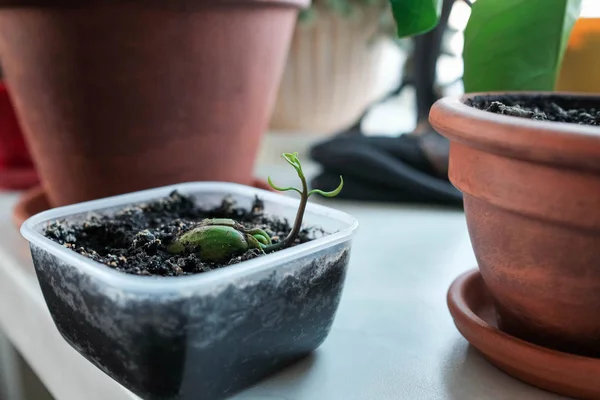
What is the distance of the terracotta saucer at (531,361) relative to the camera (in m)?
0.32

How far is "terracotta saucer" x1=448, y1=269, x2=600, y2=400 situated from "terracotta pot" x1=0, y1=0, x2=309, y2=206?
28 centimetres

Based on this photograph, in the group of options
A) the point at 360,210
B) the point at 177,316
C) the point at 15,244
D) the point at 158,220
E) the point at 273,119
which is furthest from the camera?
the point at 273,119

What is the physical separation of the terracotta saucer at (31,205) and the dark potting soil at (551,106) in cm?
29

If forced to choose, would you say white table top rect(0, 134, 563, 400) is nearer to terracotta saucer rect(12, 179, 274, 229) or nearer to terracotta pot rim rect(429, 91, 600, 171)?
terracotta saucer rect(12, 179, 274, 229)

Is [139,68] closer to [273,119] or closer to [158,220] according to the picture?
[158,220]

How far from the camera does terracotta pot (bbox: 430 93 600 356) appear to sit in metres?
0.29

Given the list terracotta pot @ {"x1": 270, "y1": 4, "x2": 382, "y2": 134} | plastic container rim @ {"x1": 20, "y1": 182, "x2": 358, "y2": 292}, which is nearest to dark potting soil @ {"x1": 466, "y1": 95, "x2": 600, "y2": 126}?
plastic container rim @ {"x1": 20, "y1": 182, "x2": 358, "y2": 292}

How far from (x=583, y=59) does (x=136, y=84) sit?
0.40 meters

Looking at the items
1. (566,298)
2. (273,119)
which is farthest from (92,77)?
(273,119)

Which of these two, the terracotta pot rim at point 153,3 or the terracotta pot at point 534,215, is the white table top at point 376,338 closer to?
the terracotta pot at point 534,215

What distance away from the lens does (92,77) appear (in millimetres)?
485

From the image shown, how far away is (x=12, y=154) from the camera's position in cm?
79

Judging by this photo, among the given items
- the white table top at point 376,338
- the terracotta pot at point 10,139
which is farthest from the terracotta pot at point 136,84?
the terracotta pot at point 10,139

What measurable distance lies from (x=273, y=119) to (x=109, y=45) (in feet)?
1.88
